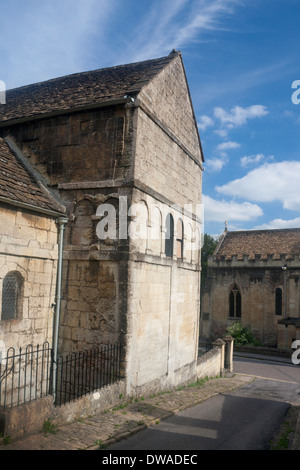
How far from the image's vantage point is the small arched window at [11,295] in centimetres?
807

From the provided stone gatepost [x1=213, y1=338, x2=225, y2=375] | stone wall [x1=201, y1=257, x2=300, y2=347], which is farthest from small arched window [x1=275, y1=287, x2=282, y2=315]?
stone gatepost [x1=213, y1=338, x2=225, y2=375]

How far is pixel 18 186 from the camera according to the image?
29.4 feet

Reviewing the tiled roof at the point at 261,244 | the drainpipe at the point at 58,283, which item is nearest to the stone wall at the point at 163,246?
the drainpipe at the point at 58,283

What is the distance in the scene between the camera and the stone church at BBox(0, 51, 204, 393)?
8.79m

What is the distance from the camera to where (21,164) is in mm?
10531

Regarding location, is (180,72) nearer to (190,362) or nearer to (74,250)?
(74,250)

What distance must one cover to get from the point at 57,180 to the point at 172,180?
3836 mm

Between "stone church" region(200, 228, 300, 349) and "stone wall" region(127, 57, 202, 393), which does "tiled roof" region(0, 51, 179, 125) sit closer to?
"stone wall" region(127, 57, 202, 393)

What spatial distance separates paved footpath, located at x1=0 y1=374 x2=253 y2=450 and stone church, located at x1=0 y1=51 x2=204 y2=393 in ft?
1.96

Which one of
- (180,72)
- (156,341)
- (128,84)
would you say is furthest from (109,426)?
(180,72)

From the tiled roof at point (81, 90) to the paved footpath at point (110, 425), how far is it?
7694mm

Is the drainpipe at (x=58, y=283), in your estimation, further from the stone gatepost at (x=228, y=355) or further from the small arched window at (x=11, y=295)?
the stone gatepost at (x=228, y=355)

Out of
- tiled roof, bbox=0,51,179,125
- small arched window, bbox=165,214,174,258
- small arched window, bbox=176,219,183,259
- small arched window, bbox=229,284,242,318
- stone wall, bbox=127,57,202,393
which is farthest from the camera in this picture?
small arched window, bbox=229,284,242,318

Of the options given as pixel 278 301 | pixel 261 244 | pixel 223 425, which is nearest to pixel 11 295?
pixel 223 425
